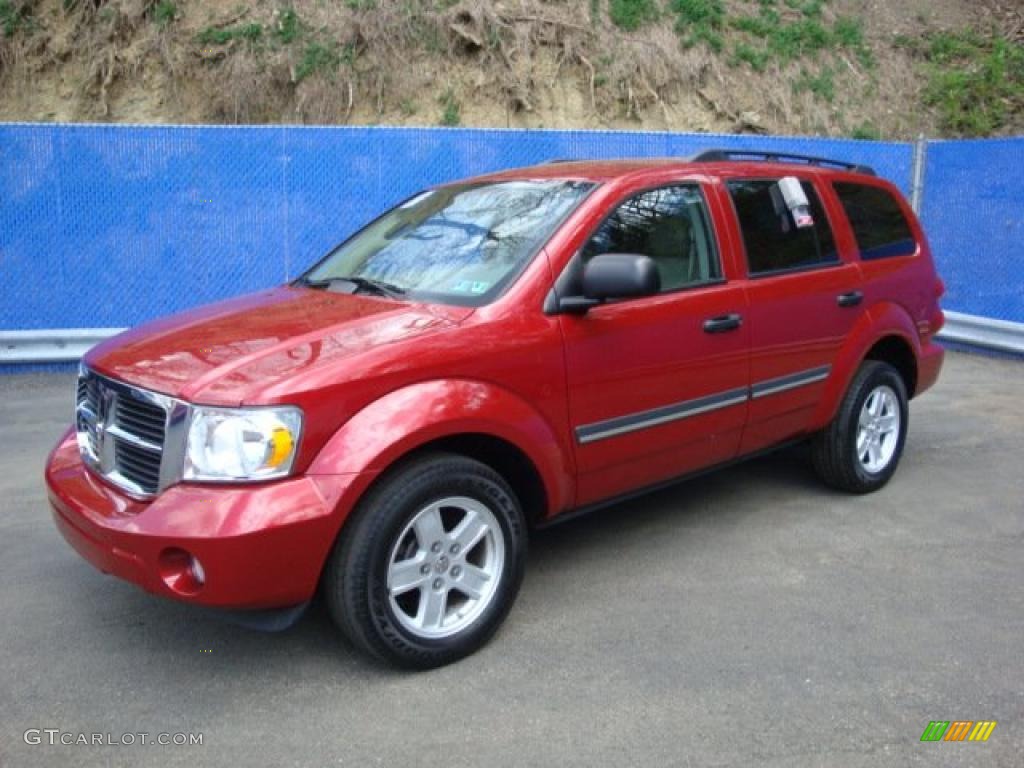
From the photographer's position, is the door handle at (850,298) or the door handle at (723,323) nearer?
the door handle at (723,323)

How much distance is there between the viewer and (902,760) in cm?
292

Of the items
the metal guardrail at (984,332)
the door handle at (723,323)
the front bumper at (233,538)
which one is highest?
the door handle at (723,323)

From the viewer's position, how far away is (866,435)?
5367 millimetres

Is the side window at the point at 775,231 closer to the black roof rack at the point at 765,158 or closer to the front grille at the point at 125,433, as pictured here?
the black roof rack at the point at 765,158

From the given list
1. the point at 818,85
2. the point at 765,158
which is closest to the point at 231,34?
the point at 818,85

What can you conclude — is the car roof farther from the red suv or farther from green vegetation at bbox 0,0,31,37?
green vegetation at bbox 0,0,31,37

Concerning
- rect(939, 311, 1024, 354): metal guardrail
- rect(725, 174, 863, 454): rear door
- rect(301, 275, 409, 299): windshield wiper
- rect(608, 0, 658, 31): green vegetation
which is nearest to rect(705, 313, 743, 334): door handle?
rect(725, 174, 863, 454): rear door

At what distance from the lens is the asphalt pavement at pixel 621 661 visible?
3020 millimetres

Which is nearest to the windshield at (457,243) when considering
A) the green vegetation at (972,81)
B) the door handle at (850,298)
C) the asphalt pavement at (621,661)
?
the asphalt pavement at (621,661)

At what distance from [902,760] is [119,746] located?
2.46 m

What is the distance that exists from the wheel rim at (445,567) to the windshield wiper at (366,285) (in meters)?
0.99

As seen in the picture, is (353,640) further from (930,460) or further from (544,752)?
(930,460)

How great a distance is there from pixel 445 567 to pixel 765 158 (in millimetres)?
3192

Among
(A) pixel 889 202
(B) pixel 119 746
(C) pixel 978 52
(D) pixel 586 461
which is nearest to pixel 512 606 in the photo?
(D) pixel 586 461
